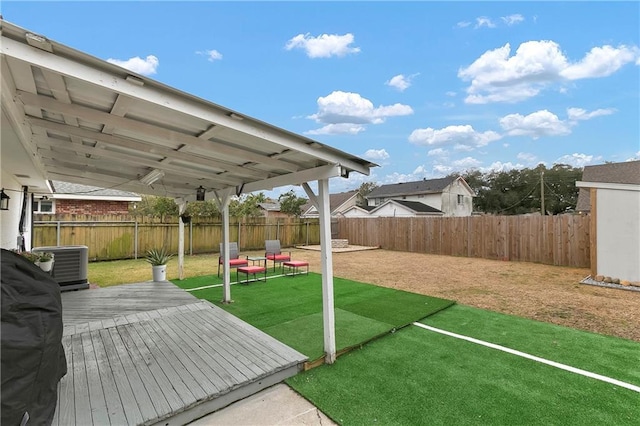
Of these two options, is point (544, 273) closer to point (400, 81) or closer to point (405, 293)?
point (405, 293)

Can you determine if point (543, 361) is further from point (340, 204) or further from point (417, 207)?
point (340, 204)

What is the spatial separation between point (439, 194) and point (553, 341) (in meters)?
24.8

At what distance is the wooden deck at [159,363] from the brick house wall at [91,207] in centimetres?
1162

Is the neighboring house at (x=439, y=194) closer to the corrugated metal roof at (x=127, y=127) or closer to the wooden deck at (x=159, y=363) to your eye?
the corrugated metal roof at (x=127, y=127)

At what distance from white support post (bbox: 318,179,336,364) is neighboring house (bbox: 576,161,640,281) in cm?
824

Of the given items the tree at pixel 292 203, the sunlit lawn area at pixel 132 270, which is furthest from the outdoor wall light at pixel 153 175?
the tree at pixel 292 203

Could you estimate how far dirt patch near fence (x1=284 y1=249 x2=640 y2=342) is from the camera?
500cm

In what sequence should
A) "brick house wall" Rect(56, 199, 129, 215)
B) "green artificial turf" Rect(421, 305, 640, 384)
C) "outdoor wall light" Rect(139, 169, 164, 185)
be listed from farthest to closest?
1. "brick house wall" Rect(56, 199, 129, 215)
2. "outdoor wall light" Rect(139, 169, 164, 185)
3. "green artificial turf" Rect(421, 305, 640, 384)

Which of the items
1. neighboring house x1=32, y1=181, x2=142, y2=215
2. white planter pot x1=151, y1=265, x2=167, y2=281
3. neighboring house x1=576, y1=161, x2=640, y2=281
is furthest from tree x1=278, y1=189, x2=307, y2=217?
neighboring house x1=576, y1=161, x2=640, y2=281

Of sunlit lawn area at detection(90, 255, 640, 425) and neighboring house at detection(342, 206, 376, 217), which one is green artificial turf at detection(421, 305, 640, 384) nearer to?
sunlit lawn area at detection(90, 255, 640, 425)

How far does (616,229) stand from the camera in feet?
25.0

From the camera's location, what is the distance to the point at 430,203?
28.2 m

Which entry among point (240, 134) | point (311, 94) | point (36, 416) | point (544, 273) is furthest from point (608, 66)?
point (36, 416)

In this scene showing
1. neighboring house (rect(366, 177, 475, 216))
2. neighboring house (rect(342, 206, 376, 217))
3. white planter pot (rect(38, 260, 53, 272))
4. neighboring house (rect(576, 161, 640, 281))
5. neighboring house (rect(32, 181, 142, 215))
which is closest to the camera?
white planter pot (rect(38, 260, 53, 272))
